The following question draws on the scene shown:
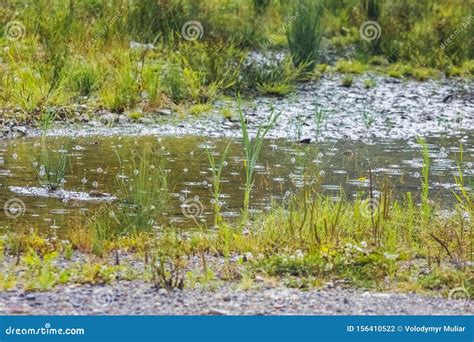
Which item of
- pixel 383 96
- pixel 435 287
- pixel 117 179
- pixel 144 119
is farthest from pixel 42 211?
pixel 383 96

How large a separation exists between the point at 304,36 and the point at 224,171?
619 cm

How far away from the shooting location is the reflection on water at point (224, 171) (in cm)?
944

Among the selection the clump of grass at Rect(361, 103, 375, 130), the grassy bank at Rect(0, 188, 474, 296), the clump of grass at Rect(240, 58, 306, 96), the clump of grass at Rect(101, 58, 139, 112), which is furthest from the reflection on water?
the clump of grass at Rect(240, 58, 306, 96)

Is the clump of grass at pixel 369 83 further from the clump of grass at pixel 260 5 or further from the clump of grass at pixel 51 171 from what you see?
the clump of grass at pixel 51 171

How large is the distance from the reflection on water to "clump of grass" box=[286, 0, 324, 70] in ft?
12.2

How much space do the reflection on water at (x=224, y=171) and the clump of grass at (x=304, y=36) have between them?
3.71 m

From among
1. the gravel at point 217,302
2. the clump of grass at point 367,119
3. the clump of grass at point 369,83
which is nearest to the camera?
the gravel at point 217,302

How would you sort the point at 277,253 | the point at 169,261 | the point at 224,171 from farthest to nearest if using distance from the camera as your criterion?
the point at 224,171
the point at 277,253
the point at 169,261

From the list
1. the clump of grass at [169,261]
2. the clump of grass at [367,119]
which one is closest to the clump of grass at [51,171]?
the clump of grass at [169,261]

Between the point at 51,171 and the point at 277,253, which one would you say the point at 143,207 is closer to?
the point at 277,253

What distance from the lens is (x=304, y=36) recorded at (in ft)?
54.9

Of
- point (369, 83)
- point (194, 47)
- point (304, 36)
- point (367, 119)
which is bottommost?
point (367, 119)

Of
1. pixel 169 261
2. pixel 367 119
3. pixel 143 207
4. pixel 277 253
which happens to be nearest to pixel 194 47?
pixel 367 119

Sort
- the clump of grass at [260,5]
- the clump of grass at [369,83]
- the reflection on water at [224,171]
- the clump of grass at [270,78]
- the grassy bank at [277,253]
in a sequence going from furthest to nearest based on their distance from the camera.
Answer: the clump of grass at [260,5]
the clump of grass at [369,83]
the clump of grass at [270,78]
the reflection on water at [224,171]
the grassy bank at [277,253]
